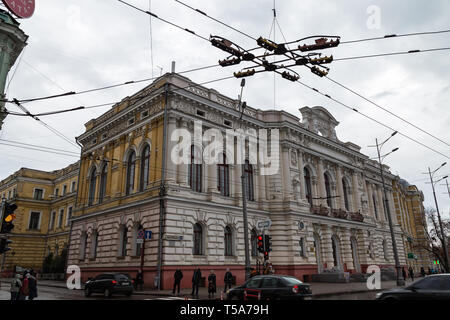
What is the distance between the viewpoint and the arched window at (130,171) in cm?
2974

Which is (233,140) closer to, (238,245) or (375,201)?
(238,245)

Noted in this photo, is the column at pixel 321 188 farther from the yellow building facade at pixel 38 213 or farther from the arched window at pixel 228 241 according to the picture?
the yellow building facade at pixel 38 213

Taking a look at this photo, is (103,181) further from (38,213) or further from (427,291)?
(427,291)

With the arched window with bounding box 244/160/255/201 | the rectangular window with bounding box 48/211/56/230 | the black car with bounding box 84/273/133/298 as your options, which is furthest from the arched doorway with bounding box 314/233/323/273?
the rectangular window with bounding box 48/211/56/230

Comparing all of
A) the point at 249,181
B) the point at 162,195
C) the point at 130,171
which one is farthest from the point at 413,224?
the point at 162,195

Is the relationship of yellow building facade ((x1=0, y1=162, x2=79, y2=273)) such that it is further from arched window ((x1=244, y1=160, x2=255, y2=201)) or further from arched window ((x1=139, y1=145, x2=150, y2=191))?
arched window ((x1=244, y1=160, x2=255, y2=201))

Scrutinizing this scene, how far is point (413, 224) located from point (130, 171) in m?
56.9

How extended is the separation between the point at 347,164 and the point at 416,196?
35974 mm

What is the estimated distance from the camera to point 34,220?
172 ft

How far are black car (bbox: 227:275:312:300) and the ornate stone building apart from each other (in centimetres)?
1013

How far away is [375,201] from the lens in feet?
163

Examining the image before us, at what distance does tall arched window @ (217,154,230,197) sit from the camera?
29.6m

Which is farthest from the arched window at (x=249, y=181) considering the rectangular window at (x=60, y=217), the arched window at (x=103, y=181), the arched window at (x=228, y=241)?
the rectangular window at (x=60, y=217)
